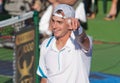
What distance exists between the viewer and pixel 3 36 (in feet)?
20.1

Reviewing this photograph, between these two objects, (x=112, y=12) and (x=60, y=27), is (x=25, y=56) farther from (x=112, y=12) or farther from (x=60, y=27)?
(x=112, y=12)

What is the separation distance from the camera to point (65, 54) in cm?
388

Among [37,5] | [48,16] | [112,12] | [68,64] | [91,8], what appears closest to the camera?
[68,64]

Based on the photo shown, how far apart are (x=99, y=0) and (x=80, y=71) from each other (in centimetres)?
873

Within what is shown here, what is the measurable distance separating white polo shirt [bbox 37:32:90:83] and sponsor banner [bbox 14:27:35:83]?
76.8 inches

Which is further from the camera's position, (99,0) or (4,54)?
(99,0)

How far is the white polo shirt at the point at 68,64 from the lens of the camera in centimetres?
387

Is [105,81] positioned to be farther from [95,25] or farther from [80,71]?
[95,25]

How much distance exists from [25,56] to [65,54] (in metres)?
2.10

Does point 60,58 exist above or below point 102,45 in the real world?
above

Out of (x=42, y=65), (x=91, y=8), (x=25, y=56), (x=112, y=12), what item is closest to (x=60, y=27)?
(x=42, y=65)

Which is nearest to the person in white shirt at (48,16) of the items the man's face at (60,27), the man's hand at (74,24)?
the man's face at (60,27)

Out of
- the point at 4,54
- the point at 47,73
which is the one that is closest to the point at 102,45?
the point at 4,54

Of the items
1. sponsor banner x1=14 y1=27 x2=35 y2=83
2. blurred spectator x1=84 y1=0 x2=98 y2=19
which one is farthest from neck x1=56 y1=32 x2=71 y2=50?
blurred spectator x1=84 y1=0 x2=98 y2=19
